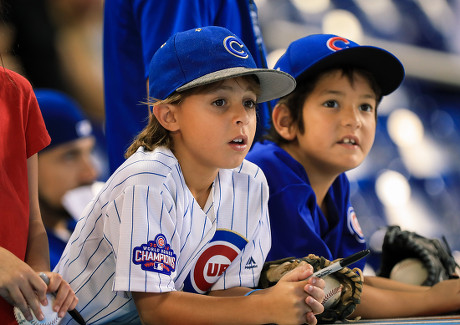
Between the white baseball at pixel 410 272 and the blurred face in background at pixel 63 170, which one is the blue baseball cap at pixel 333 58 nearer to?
the white baseball at pixel 410 272

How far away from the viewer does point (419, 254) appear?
1372 mm

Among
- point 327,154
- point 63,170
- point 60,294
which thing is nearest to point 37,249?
point 60,294

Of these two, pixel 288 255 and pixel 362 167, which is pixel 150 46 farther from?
pixel 362 167

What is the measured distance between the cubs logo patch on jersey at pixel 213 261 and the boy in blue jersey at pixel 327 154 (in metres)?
0.17

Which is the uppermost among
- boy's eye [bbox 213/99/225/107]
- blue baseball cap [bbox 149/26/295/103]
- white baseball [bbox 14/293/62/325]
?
blue baseball cap [bbox 149/26/295/103]

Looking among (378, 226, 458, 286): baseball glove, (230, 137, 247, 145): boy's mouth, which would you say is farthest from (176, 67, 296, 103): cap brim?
(378, 226, 458, 286): baseball glove

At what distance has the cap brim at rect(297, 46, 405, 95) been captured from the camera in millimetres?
1242

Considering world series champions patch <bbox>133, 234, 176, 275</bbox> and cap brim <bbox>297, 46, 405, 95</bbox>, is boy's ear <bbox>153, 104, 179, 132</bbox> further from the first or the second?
cap brim <bbox>297, 46, 405, 95</bbox>

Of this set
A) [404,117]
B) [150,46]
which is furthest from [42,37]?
[404,117]

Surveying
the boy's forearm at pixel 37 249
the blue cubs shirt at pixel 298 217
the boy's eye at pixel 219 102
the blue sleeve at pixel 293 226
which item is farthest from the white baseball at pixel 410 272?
the boy's forearm at pixel 37 249

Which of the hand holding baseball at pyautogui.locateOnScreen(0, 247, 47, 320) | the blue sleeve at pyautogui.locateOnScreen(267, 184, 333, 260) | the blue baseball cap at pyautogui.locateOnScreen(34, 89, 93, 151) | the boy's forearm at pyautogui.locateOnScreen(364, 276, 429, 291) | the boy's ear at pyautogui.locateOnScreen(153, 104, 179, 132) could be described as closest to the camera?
the hand holding baseball at pyautogui.locateOnScreen(0, 247, 47, 320)

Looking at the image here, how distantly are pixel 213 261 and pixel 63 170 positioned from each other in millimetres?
909

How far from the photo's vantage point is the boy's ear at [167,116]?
3.29ft

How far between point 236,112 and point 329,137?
32cm
